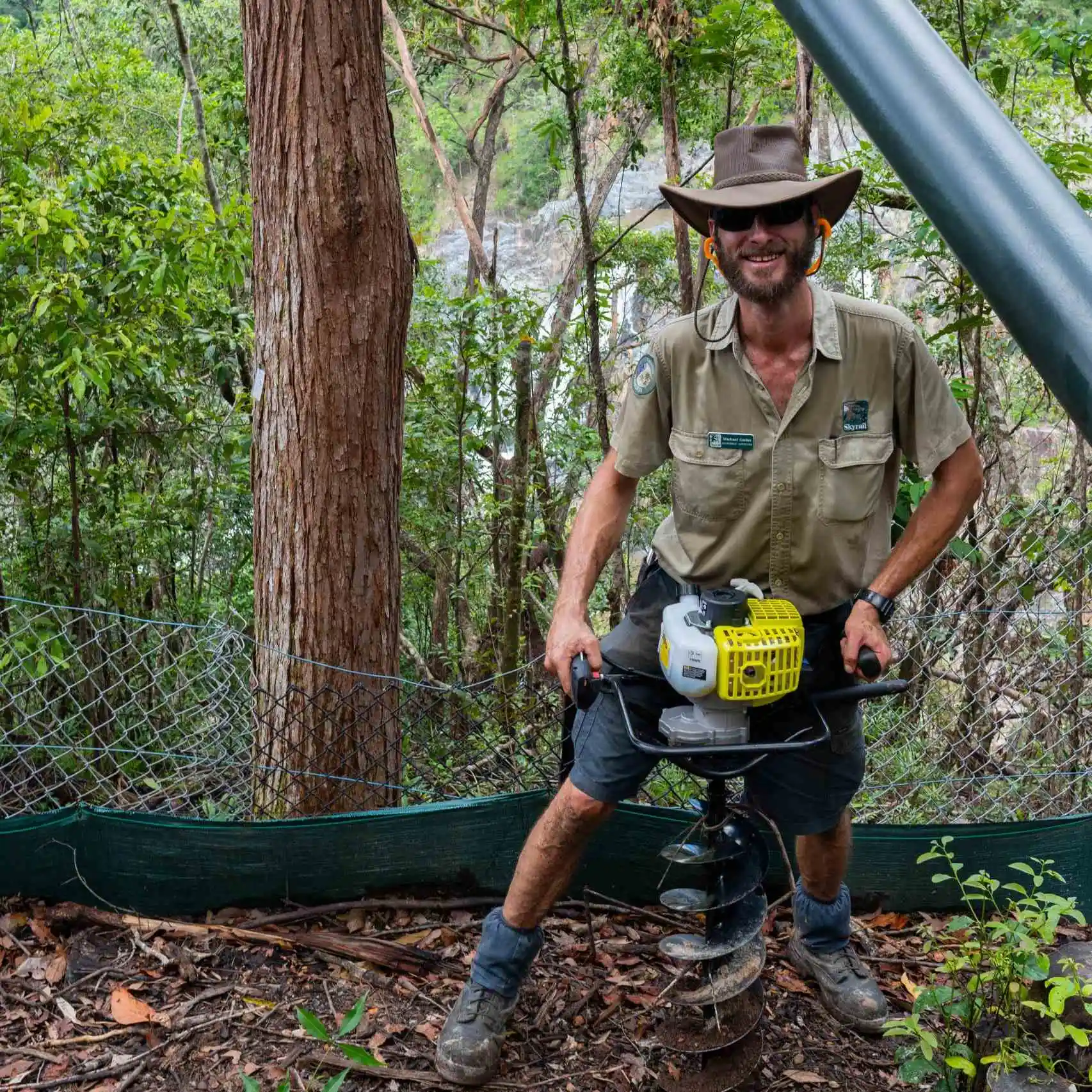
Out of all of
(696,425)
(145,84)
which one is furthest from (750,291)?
(145,84)

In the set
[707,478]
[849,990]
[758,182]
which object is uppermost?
[758,182]

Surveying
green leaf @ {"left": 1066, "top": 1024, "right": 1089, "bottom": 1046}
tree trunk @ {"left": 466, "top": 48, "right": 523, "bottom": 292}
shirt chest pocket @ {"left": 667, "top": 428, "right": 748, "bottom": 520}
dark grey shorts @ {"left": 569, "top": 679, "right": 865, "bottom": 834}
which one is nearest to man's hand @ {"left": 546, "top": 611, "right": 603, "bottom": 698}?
dark grey shorts @ {"left": 569, "top": 679, "right": 865, "bottom": 834}

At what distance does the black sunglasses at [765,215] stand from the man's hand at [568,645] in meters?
1.00

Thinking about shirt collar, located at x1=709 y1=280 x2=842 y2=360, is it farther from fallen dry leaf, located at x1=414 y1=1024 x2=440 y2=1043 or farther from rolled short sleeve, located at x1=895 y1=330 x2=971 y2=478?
fallen dry leaf, located at x1=414 y1=1024 x2=440 y2=1043

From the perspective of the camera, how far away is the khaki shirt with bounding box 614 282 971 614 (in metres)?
2.84

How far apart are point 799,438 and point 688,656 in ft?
2.35

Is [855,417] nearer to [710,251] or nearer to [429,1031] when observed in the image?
[710,251]

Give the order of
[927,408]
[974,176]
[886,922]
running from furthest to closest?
1. [886,922]
2. [927,408]
3. [974,176]

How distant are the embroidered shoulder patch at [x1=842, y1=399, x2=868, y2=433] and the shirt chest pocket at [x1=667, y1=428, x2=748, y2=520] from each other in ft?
0.88

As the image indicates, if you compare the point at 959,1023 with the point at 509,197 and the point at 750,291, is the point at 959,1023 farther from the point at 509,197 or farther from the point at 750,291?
the point at 509,197

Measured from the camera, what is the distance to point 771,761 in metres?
2.99

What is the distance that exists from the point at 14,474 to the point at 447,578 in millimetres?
2858

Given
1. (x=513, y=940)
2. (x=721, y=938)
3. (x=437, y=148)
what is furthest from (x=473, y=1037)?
(x=437, y=148)

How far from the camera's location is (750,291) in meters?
2.72
